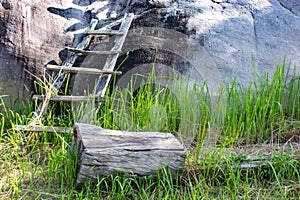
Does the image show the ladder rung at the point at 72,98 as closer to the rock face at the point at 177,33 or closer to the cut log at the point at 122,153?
the rock face at the point at 177,33

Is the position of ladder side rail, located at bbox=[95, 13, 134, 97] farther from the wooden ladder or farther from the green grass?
the green grass

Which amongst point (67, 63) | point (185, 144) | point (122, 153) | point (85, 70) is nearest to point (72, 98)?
point (85, 70)

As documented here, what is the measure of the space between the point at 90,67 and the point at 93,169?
1.81 meters

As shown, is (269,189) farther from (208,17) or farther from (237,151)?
(208,17)

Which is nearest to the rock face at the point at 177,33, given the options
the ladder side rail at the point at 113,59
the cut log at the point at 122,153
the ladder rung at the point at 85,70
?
the ladder side rail at the point at 113,59

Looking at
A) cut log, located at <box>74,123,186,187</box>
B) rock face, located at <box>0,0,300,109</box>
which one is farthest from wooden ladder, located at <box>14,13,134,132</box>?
cut log, located at <box>74,123,186,187</box>

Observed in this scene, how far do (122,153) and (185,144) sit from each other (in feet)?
2.85

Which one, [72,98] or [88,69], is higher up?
[88,69]

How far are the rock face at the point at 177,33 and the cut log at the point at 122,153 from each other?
4.77 ft

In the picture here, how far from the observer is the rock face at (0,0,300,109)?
3.84m

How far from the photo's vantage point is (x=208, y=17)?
4.31m

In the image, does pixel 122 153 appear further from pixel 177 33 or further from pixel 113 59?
pixel 177 33

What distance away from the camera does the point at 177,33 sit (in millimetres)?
4125

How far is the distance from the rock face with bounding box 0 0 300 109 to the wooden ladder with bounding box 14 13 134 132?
14 cm
